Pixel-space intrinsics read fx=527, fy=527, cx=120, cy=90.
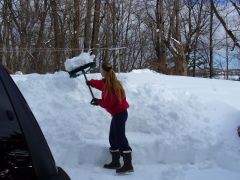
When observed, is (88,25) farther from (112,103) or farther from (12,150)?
(12,150)

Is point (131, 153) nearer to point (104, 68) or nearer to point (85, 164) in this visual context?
point (85, 164)

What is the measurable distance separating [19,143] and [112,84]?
4.85 m

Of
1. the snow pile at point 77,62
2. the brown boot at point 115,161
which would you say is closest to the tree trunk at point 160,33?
the snow pile at point 77,62

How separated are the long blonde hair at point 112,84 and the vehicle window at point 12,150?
4742 millimetres

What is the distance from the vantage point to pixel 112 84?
6777mm

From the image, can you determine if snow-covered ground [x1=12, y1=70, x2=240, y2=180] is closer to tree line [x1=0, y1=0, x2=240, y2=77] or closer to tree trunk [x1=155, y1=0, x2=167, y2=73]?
tree line [x1=0, y1=0, x2=240, y2=77]

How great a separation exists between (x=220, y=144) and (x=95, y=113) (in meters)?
2.19

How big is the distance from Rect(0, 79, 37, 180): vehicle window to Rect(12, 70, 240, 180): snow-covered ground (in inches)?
187

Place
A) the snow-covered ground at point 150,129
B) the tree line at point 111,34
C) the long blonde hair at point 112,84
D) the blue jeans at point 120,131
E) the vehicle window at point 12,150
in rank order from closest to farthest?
the vehicle window at point 12,150 → the long blonde hair at point 112,84 → the blue jeans at point 120,131 → the snow-covered ground at point 150,129 → the tree line at point 111,34

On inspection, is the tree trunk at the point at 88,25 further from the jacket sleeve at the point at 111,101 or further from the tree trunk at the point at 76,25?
the jacket sleeve at the point at 111,101

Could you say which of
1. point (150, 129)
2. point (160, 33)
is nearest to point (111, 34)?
point (160, 33)

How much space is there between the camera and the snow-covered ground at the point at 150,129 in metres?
7.21

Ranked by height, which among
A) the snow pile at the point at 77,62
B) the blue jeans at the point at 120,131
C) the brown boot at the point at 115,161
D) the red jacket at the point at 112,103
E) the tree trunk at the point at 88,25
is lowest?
the brown boot at the point at 115,161

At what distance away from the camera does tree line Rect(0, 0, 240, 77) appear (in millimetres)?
24391
